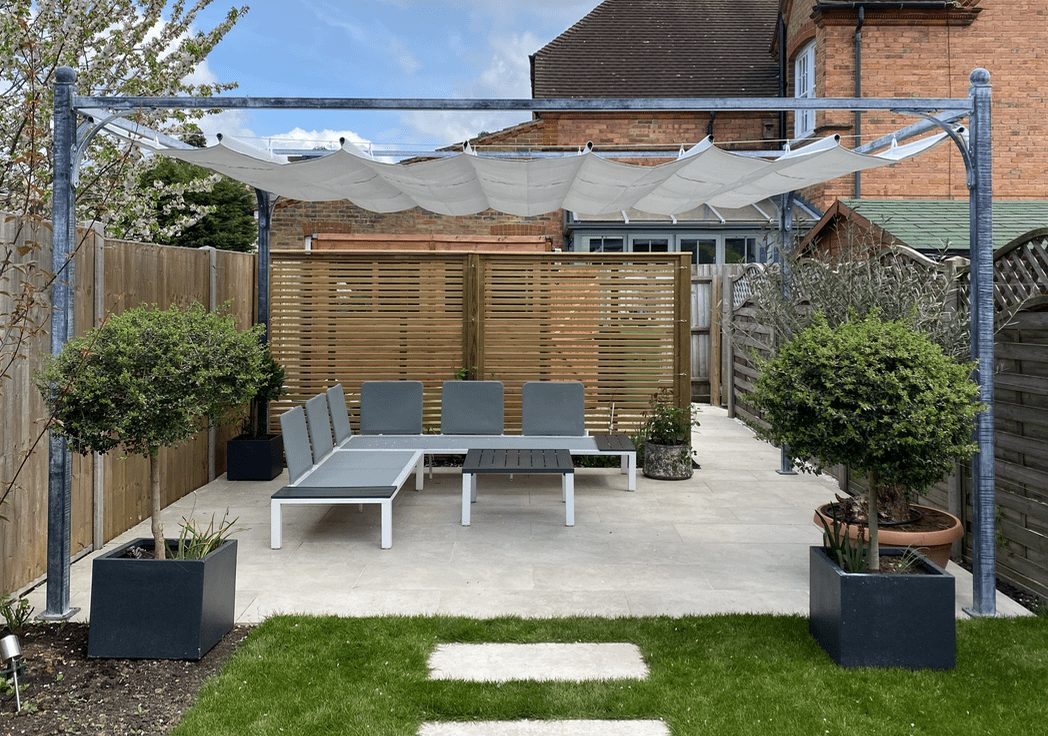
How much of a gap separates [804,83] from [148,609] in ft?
49.7

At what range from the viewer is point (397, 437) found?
854 centimetres

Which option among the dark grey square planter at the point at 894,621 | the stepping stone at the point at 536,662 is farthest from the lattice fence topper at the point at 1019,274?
the stepping stone at the point at 536,662

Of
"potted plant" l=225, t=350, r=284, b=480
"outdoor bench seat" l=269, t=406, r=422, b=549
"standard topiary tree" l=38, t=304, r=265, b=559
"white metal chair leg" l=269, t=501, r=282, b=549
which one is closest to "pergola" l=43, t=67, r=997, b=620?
"standard topiary tree" l=38, t=304, r=265, b=559

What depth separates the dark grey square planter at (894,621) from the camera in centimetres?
402

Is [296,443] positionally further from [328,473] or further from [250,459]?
[250,459]

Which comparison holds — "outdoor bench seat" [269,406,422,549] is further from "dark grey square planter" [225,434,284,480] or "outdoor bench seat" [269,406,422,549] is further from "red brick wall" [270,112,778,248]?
"red brick wall" [270,112,778,248]

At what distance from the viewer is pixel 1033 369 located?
16.2ft

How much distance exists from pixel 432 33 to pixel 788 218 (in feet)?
42.9

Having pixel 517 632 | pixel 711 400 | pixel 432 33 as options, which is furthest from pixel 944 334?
pixel 432 33

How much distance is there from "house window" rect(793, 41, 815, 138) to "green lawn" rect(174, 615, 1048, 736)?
1246 cm

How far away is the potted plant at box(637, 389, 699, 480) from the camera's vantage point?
28.7 ft

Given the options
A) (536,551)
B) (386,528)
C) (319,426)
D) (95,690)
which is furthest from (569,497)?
(95,690)

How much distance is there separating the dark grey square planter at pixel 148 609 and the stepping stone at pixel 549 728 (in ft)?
4.34

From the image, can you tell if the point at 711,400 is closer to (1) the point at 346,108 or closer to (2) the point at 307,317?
(2) the point at 307,317
